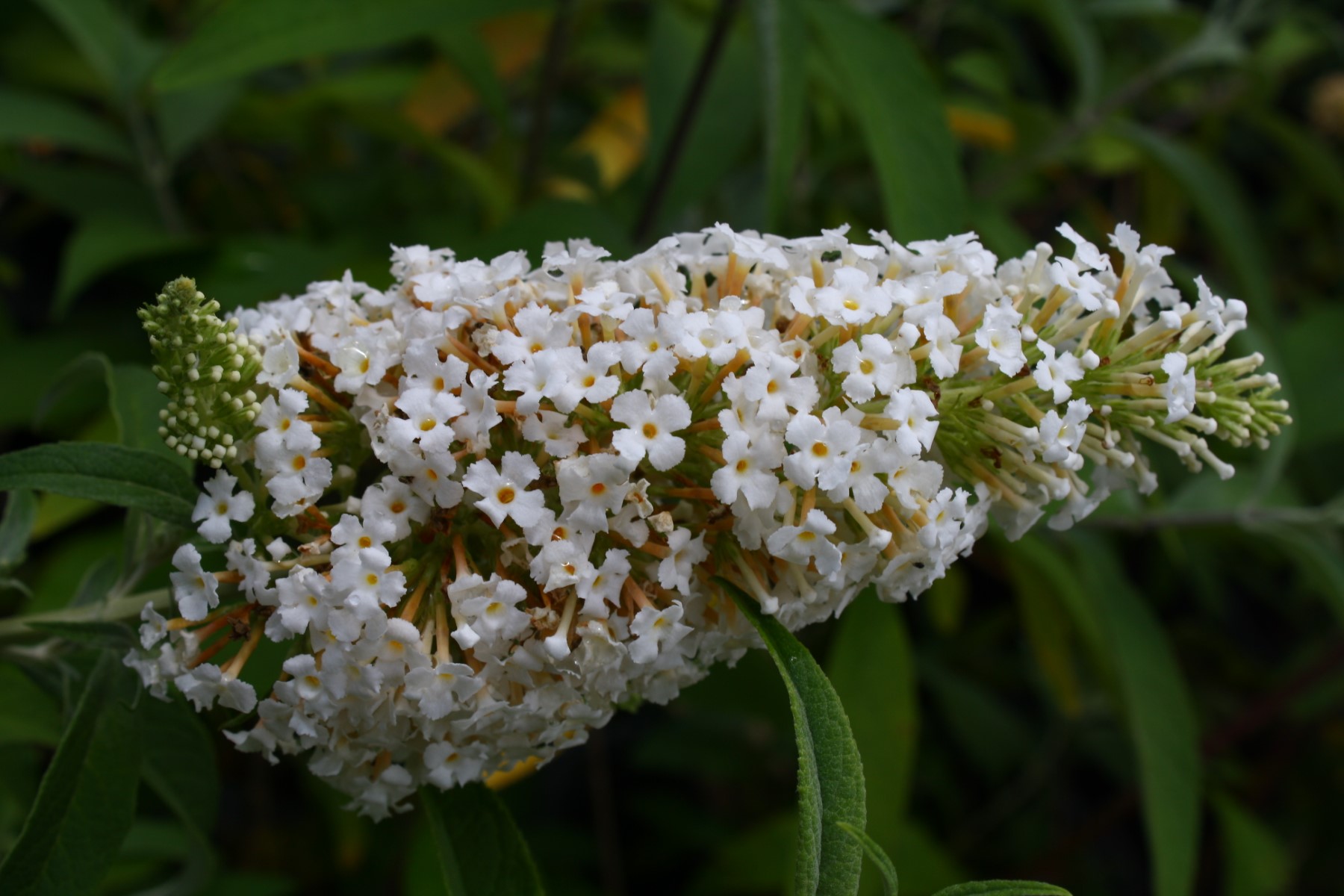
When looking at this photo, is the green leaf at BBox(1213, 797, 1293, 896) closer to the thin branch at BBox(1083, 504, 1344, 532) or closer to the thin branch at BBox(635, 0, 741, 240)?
the thin branch at BBox(1083, 504, 1344, 532)

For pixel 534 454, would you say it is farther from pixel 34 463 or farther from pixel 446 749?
pixel 34 463

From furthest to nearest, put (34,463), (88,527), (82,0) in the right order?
(88,527) < (82,0) < (34,463)

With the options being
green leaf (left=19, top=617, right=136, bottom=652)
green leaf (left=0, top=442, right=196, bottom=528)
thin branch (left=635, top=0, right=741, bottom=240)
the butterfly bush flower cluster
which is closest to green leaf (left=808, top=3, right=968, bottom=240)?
thin branch (left=635, top=0, right=741, bottom=240)

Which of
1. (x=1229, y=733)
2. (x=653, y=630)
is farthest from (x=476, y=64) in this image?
(x=1229, y=733)

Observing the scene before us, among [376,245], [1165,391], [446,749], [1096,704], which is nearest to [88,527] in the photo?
[376,245]

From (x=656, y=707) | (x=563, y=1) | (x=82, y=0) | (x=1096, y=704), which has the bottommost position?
(x=1096, y=704)

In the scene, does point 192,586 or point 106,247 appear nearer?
point 192,586

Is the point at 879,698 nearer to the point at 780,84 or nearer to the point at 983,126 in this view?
the point at 780,84
